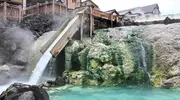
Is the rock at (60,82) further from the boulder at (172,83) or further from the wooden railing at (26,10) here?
the wooden railing at (26,10)

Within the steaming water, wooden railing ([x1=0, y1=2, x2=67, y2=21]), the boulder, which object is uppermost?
wooden railing ([x1=0, y1=2, x2=67, y2=21])

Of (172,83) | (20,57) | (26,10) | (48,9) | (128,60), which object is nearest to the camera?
(172,83)

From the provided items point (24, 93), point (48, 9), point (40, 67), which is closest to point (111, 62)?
point (40, 67)

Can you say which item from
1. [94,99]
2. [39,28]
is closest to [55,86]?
[94,99]

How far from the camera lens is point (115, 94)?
1164 centimetres

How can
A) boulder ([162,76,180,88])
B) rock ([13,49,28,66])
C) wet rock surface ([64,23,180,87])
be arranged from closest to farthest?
boulder ([162,76,180,88]) < wet rock surface ([64,23,180,87]) < rock ([13,49,28,66])

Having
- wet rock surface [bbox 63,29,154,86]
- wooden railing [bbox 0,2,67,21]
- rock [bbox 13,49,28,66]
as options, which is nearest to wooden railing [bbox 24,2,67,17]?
wooden railing [bbox 0,2,67,21]

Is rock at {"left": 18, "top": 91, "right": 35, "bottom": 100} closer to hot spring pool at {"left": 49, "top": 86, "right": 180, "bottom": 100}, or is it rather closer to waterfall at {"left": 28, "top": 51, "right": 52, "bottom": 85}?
hot spring pool at {"left": 49, "top": 86, "right": 180, "bottom": 100}

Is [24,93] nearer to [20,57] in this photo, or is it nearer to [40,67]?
[40,67]

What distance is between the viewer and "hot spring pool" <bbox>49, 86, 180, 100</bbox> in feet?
35.6

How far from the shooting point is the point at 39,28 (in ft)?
61.7

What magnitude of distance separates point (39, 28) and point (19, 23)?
1.47m

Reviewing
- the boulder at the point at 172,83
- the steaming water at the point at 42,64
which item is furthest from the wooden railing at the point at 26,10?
the boulder at the point at 172,83

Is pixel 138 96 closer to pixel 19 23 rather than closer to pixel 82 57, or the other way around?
pixel 82 57
